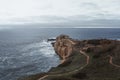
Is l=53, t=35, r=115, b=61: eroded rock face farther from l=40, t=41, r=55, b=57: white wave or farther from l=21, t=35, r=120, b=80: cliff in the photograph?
l=40, t=41, r=55, b=57: white wave

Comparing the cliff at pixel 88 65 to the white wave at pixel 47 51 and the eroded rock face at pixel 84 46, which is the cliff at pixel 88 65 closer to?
the eroded rock face at pixel 84 46

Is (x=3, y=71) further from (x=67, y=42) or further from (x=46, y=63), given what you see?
(x=67, y=42)

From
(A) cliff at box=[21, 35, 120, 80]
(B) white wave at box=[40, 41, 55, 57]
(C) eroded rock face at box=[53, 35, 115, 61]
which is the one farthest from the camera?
(B) white wave at box=[40, 41, 55, 57]

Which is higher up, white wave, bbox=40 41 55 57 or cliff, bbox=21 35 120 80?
cliff, bbox=21 35 120 80

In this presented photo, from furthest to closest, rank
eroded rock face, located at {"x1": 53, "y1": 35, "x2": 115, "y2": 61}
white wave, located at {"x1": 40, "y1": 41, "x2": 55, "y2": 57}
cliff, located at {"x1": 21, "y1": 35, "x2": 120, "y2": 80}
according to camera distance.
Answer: white wave, located at {"x1": 40, "y1": 41, "x2": 55, "y2": 57}, eroded rock face, located at {"x1": 53, "y1": 35, "x2": 115, "y2": 61}, cliff, located at {"x1": 21, "y1": 35, "x2": 120, "y2": 80}

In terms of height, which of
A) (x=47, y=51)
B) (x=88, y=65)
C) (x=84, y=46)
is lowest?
(x=47, y=51)

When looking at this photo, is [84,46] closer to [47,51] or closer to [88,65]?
[47,51]

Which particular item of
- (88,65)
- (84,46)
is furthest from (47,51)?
(88,65)

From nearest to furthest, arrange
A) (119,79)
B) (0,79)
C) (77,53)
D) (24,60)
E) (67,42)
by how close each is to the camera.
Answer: (119,79) < (0,79) < (77,53) < (24,60) < (67,42)

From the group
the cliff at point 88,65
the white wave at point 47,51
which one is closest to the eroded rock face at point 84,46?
the cliff at point 88,65

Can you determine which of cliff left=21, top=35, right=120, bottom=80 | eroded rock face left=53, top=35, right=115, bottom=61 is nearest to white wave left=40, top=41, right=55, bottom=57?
eroded rock face left=53, top=35, right=115, bottom=61

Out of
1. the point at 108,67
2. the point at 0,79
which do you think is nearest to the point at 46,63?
the point at 0,79

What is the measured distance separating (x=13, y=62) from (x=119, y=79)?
56.0 m

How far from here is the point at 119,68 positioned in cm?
7044
